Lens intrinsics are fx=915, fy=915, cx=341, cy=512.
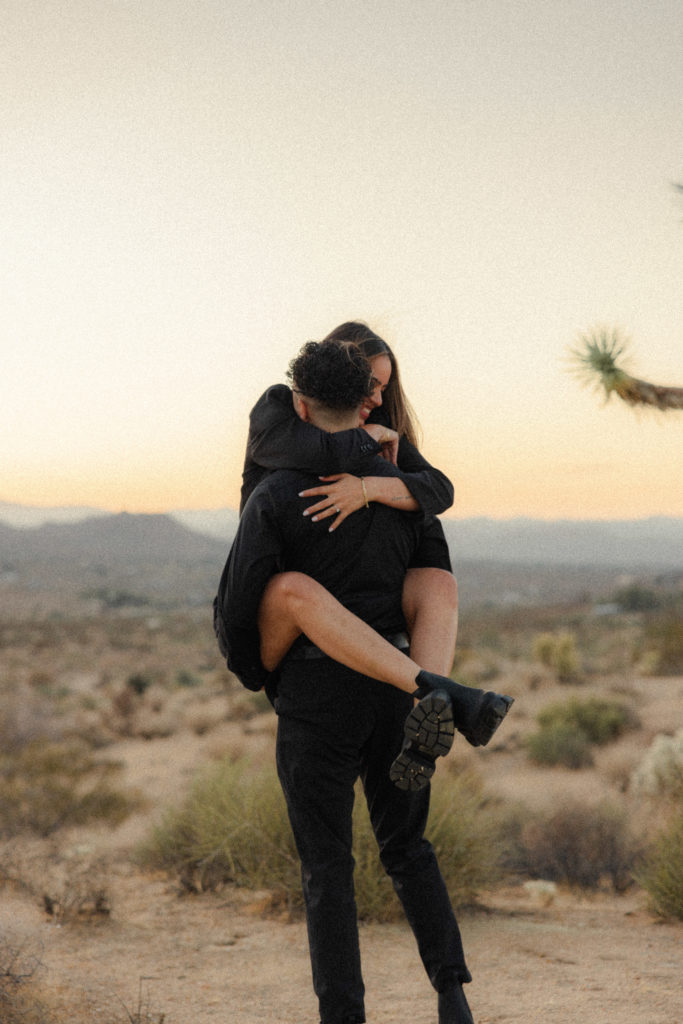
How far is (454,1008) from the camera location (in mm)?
3354

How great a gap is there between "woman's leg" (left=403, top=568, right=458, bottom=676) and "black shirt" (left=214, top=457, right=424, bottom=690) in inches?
3.7

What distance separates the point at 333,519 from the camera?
130 inches

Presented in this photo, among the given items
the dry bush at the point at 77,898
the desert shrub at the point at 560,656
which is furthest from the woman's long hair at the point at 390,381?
the desert shrub at the point at 560,656

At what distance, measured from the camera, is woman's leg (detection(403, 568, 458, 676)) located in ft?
11.1

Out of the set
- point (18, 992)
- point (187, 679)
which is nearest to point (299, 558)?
point (18, 992)

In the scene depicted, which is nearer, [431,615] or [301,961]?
[431,615]

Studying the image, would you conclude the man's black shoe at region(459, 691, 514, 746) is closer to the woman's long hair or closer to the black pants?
the black pants

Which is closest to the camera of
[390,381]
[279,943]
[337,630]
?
[337,630]

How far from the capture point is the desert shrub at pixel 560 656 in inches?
803

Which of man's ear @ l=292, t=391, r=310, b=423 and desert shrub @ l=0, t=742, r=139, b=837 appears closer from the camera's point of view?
man's ear @ l=292, t=391, r=310, b=423

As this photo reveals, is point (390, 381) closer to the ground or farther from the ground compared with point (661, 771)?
farther from the ground

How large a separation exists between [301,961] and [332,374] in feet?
13.1

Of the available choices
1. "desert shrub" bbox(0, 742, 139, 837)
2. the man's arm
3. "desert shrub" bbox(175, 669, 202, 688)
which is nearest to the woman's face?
the man's arm

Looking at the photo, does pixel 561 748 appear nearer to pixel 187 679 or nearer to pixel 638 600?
pixel 187 679
